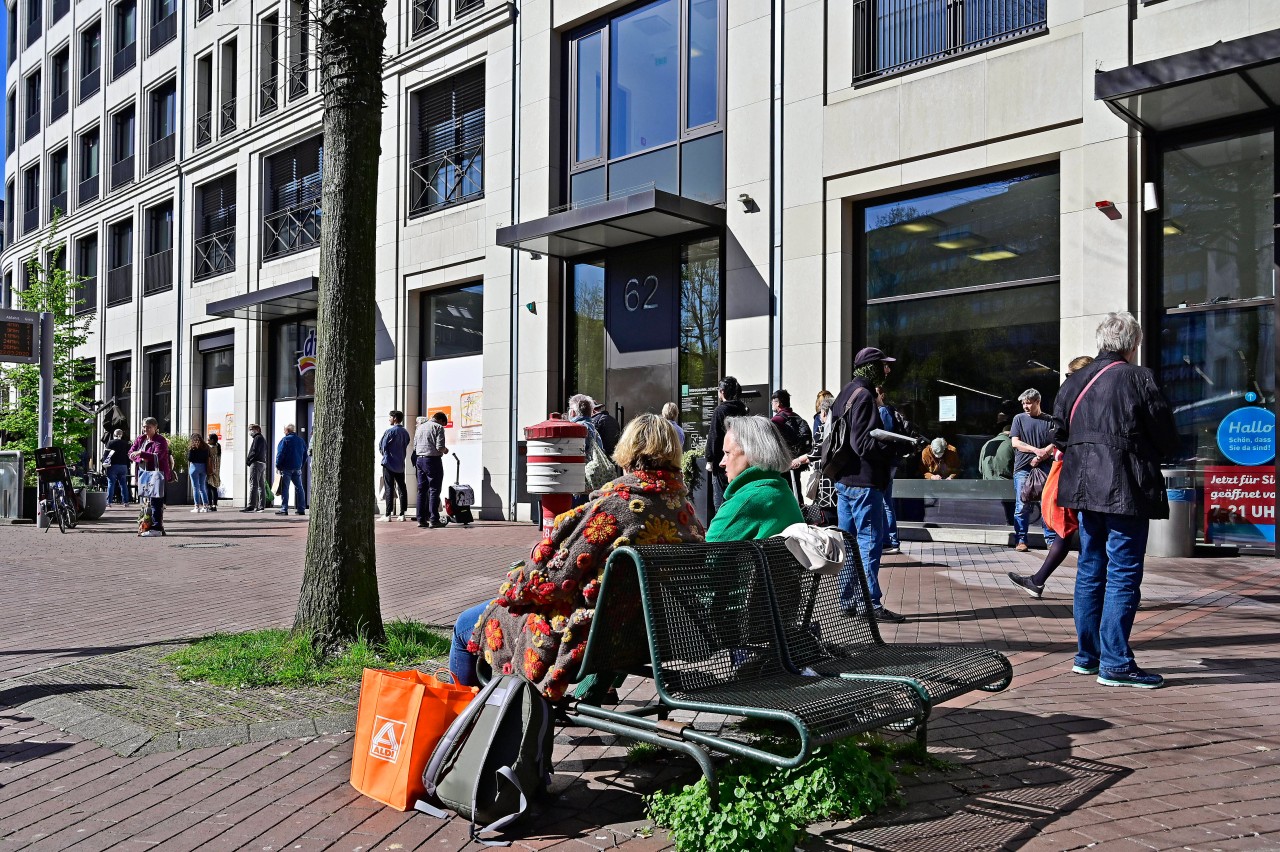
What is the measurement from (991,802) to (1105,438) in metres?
2.32

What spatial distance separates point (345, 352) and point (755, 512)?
257 cm

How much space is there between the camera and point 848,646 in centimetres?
418

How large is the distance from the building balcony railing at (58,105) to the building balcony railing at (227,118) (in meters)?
11.5

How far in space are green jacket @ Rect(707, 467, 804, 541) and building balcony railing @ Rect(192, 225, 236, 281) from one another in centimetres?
2398

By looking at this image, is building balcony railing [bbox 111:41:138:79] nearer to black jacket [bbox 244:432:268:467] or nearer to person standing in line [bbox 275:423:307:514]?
black jacket [bbox 244:432:268:467]

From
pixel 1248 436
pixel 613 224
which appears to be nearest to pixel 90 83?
pixel 613 224

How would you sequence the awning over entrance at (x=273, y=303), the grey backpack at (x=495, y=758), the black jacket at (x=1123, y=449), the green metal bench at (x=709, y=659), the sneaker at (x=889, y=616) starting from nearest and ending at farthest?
1. the green metal bench at (x=709, y=659)
2. the grey backpack at (x=495, y=758)
3. the black jacket at (x=1123, y=449)
4. the sneaker at (x=889, y=616)
5. the awning over entrance at (x=273, y=303)

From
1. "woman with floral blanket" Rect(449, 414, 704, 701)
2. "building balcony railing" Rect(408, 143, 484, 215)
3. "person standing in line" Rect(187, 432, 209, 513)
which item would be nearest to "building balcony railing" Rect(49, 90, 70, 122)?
"person standing in line" Rect(187, 432, 209, 513)

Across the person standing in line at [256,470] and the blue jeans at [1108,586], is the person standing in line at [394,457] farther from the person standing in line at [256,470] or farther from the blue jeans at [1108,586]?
the blue jeans at [1108,586]

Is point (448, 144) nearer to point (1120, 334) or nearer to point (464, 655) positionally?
point (1120, 334)

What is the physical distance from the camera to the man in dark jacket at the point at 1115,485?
16.7 feet

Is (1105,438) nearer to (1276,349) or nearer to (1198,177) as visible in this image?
(1276,349)

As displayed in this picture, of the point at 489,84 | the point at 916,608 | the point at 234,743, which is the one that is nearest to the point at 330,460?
the point at 234,743

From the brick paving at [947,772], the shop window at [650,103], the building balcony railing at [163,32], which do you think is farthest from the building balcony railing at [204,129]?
the brick paving at [947,772]
